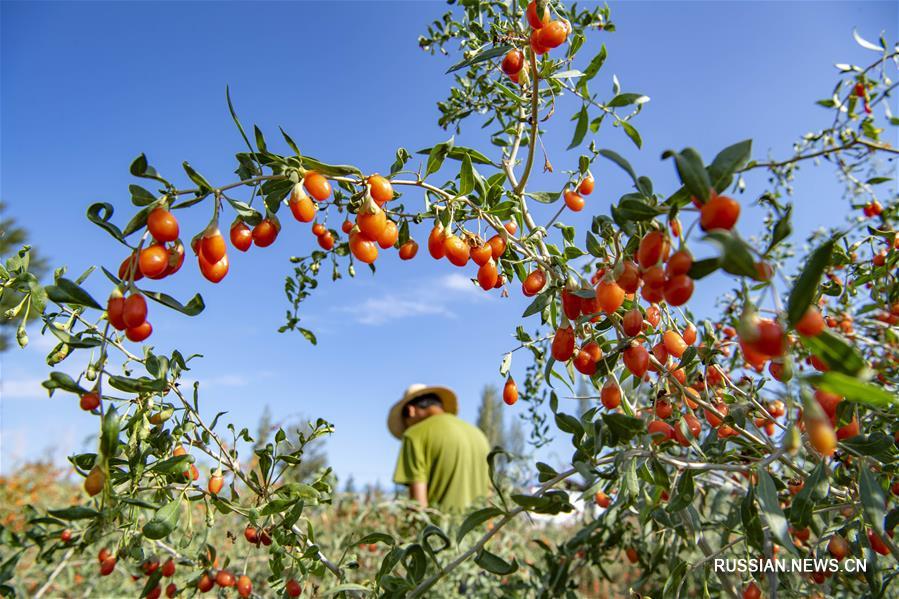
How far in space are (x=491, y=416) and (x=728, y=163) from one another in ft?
122

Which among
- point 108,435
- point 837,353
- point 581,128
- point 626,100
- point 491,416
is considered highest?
point 491,416

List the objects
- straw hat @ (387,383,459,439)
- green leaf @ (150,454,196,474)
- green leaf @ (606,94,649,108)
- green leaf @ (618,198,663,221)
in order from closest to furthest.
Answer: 1. green leaf @ (618,198,663,221)
2. green leaf @ (150,454,196,474)
3. green leaf @ (606,94,649,108)
4. straw hat @ (387,383,459,439)

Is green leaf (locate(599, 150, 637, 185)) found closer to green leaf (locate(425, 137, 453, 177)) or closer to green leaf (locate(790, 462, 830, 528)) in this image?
green leaf (locate(425, 137, 453, 177))

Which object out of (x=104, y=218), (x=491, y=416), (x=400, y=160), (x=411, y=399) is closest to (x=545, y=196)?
(x=400, y=160)

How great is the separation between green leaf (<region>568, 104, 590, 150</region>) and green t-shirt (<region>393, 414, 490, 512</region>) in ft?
12.8

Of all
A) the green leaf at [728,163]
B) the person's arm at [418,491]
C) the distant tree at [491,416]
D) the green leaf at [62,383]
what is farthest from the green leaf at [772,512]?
the distant tree at [491,416]

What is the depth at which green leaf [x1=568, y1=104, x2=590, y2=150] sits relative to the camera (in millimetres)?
1174

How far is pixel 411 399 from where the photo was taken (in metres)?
6.09

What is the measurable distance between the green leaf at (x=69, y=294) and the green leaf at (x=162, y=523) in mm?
394

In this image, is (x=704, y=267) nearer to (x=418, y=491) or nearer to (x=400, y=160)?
(x=400, y=160)

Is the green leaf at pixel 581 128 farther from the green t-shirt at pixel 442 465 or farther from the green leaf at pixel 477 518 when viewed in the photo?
the green t-shirt at pixel 442 465

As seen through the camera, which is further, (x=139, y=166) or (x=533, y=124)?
(x=533, y=124)

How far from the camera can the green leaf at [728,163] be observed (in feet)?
2.30

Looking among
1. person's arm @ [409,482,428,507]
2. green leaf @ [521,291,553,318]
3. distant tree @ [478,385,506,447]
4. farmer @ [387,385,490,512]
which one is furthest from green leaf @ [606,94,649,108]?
distant tree @ [478,385,506,447]
